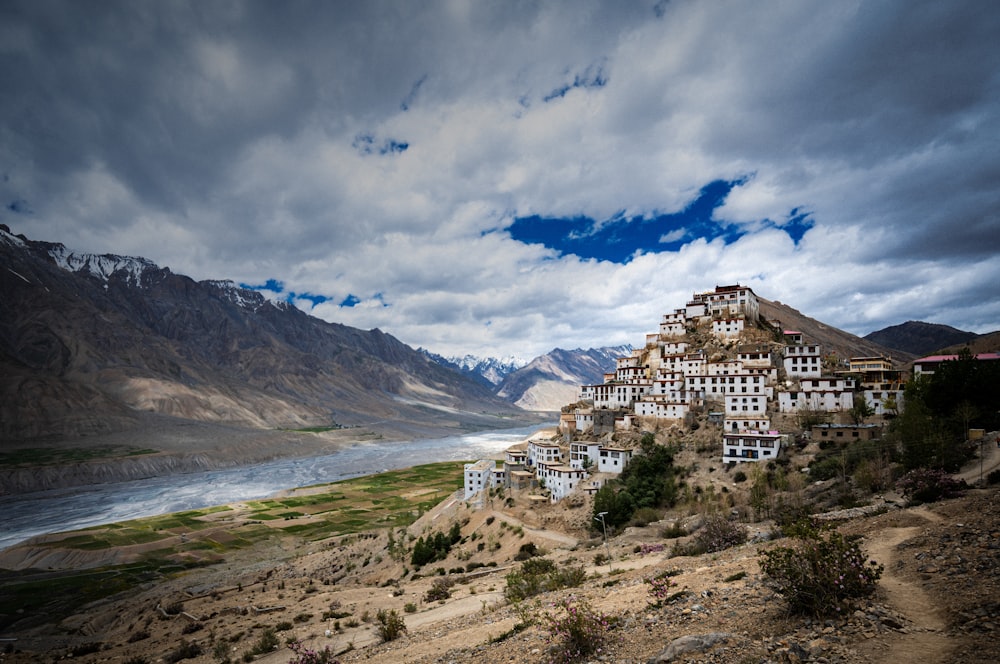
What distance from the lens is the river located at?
7781 centimetres

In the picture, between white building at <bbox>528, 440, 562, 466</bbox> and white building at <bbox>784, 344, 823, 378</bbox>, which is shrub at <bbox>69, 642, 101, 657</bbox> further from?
white building at <bbox>784, 344, 823, 378</bbox>

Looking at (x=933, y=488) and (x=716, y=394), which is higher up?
(x=716, y=394)

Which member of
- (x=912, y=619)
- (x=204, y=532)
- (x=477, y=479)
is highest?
(x=912, y=619)

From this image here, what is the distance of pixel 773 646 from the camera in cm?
864

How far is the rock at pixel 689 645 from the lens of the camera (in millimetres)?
9164

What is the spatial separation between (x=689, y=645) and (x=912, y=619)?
395cm

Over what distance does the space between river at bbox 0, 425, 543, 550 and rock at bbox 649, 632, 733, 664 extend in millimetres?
90440

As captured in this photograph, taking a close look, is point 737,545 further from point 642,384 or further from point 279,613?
point 642,384

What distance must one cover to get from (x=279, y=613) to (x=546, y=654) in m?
26.7

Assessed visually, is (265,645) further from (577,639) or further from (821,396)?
(821,396)

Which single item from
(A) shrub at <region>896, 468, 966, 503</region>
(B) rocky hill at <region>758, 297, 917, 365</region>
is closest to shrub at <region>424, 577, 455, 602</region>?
(A) shrub at <region>896, 468, 966, 503</region>

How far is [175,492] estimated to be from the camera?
99562 millimetres

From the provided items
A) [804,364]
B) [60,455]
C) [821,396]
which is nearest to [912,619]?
[821,396]

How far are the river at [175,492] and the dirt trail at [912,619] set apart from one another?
94088mm
